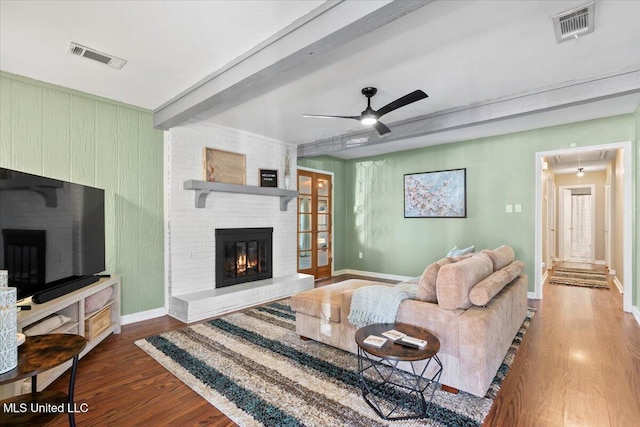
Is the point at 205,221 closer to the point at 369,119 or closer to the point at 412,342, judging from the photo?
the point at 369,119

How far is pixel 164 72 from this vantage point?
111 inches

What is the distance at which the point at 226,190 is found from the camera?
427 centimetres

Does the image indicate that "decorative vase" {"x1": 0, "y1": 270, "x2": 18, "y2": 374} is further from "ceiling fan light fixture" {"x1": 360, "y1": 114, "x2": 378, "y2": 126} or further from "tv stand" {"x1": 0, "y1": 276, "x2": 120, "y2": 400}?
"ceiling fan light fixture" {"x1": 360, "y1": 114, "x2": 378, "y2": 126}

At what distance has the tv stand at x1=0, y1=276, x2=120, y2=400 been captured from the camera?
2016 mm

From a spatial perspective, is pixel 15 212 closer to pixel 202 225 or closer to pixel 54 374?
pixel 54 374

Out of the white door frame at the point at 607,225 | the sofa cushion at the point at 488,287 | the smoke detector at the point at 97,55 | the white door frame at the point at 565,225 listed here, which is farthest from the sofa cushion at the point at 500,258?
the white door frame at the point at 565,225

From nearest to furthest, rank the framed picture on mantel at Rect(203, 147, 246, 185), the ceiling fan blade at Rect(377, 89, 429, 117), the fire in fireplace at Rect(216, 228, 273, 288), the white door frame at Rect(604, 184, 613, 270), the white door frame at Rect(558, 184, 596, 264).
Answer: the ceiling fan blade at Rect(377, 89, 429, 117) → the framed picture on mantel at Rect(203, 147, 246, 185) → the fire in fireplace at Rect(216, 228, 273, 288) → the white door frame at Rect(604, 184, 613, 270) → the white door frame at Rect(558, 184, 596, 264)

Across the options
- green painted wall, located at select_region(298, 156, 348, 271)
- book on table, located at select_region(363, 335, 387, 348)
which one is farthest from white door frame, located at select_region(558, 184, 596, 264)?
book on table, located at select_region(363, 335, 387, 348)

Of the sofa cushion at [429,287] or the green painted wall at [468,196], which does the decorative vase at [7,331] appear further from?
the green painted wall at [468,196]

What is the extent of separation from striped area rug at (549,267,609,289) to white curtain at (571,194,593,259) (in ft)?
6.51

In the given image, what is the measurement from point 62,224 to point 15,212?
0.51 metres

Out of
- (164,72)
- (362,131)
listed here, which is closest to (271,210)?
(362,131)

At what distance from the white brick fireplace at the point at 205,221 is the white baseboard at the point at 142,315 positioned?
113 millimetres

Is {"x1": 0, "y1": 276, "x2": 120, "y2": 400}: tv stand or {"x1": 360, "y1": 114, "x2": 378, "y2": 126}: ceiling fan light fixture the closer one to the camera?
{"x1": 0, "y1": 276, "x2": 120, "y2": 400}: tv stand
